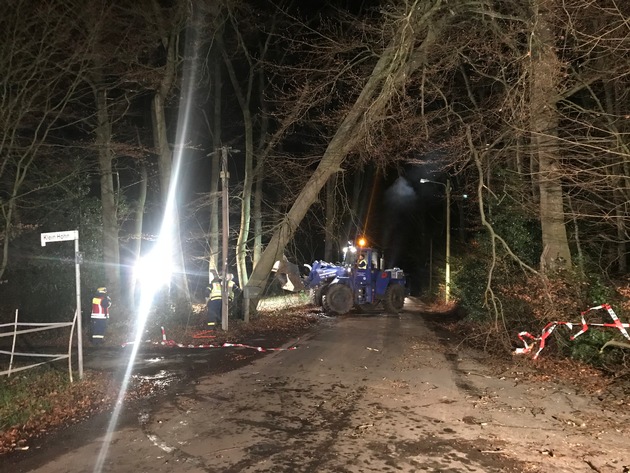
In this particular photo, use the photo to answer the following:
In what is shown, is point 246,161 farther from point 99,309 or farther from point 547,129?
point 547,129

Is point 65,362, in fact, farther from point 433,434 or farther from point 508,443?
point 508,443

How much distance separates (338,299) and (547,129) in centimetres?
1168

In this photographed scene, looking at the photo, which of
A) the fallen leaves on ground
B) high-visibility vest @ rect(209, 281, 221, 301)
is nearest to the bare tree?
the fallen leaves on ground

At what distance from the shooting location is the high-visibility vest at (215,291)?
14.8 metres

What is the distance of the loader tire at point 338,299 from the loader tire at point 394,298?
2526 millimetres

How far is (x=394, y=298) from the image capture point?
73.7 ft

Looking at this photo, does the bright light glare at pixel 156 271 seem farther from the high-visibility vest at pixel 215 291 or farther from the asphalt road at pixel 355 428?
the asphalt road at pixel 355 428

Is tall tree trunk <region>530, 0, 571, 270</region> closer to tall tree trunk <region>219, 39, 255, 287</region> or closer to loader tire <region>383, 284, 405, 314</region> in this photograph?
loader tire <region>383, 284, 405, 314</region>

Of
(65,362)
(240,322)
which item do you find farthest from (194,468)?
(240,322)

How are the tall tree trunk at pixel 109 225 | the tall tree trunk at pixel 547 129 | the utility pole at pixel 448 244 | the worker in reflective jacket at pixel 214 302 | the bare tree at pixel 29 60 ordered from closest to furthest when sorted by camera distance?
the tall tree trunk at pixel 547 129, the bare tree at pixel 29 60, the worker in reflective jacket at pixel 214 302, the tall tree trunk at pixel 109 225, the utility pole at pixel 448 244

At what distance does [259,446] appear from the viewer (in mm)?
5484

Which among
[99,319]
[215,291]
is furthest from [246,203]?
[99,319]

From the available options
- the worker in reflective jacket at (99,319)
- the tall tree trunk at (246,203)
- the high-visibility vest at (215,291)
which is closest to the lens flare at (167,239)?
the worker in reflective jacket at (99,319)

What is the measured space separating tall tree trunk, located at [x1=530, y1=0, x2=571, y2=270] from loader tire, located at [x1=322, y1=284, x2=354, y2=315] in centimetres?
981
